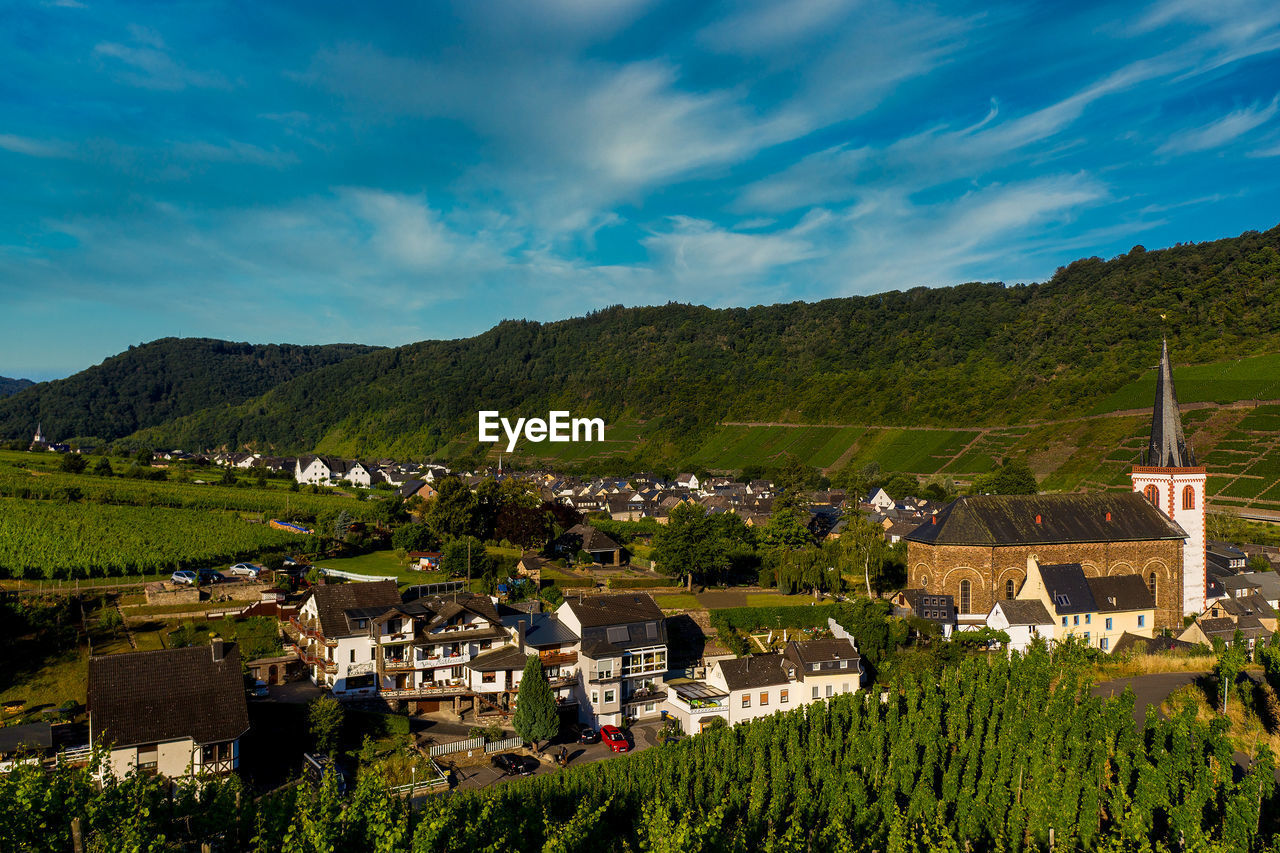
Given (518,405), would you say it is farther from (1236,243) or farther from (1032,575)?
(1032,575)

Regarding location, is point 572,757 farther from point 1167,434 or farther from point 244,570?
point 1167,434

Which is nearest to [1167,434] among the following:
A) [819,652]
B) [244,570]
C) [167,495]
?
[819,652]

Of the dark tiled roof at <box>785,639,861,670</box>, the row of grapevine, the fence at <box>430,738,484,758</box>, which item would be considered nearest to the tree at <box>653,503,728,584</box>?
the dark tiled roof at <box>785,639,861,670</box>

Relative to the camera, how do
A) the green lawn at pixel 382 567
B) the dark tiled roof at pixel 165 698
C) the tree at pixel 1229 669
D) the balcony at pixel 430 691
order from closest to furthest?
the dark tiled roof at pixel 165 698
the tree at pixel 1229 669
the balcony at pixel 430 691
the green lawn at pixel 382 567

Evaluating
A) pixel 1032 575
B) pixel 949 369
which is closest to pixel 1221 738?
pixel 1032 575

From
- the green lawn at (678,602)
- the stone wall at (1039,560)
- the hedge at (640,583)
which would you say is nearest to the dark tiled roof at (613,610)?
the green lawn at (678,602)

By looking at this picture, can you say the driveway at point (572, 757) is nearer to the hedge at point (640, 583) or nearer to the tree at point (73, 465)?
the hedge at point (640, 583)
